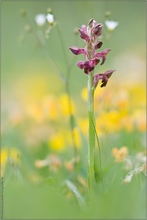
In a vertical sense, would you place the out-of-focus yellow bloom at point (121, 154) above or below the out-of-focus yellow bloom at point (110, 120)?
Answer: below

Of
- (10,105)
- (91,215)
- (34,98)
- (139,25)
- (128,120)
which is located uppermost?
(139,25)

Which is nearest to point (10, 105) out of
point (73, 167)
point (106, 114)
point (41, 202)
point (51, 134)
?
point (51, 134)

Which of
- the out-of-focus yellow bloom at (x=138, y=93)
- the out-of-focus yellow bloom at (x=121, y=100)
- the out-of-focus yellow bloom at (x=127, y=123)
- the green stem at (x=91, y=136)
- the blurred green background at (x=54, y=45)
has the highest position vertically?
the blurred green background at (x=54, y=45)

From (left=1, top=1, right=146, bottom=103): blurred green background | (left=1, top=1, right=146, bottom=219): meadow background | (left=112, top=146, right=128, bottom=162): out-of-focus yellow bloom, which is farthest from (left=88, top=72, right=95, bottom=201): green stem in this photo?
(left=1, top=1, right=146, bottom=103): blurred green background

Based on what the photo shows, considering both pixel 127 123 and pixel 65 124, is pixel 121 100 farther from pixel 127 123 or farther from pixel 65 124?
pixel 65 124

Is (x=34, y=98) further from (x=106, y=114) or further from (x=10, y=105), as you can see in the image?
(x=106, y=114)

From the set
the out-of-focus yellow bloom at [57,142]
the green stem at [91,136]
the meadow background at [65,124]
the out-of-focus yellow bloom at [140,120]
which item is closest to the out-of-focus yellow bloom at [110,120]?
the meadow background at [65,124]

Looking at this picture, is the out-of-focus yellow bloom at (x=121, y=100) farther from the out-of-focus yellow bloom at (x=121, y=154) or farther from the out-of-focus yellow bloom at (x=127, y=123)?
the out-of-focus yellow bloom at (x=121, y=154)

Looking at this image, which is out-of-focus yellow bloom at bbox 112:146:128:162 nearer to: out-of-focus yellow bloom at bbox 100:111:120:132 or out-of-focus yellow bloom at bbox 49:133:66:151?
out-of-focus yellow bloom at bbox 100:111:120:132
